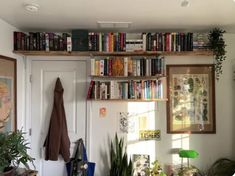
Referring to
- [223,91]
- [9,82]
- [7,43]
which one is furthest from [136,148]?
[7,43]

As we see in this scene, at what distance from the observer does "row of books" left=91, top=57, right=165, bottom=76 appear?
3178mm

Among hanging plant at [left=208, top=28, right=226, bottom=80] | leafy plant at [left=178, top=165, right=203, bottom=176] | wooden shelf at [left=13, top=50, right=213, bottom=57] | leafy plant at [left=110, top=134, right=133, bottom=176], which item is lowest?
leafy plant at [left=178, top=165, right=203, bottom=176]

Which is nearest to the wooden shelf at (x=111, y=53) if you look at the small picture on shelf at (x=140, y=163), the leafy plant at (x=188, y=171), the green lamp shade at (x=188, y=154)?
the green lamp shade at (x=188, y=154)

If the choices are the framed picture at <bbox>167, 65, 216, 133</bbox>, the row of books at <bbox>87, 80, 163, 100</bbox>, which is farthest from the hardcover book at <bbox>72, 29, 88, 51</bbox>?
the framed picture at <bbox>167, 65, 216, 133</bbox>

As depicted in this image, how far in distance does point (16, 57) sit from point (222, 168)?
301 centimetres

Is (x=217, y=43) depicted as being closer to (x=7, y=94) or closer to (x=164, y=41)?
(x=164, y=41)

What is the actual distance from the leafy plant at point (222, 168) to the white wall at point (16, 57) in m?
2.62

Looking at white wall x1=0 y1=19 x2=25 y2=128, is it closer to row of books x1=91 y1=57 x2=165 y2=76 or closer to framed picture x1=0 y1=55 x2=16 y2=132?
framed picture x1=0 y1=55 x2=16 y2=132

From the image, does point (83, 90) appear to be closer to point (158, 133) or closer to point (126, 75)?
point (126, 75)

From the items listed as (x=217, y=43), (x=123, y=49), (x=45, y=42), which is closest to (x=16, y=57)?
(x=45, y=42)

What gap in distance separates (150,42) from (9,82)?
1800 mm

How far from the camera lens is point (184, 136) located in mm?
3377

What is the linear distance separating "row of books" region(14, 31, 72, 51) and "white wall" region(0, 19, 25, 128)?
156 millimetres

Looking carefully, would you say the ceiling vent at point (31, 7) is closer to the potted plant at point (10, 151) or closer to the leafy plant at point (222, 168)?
the potted plant at point (10, 151)
